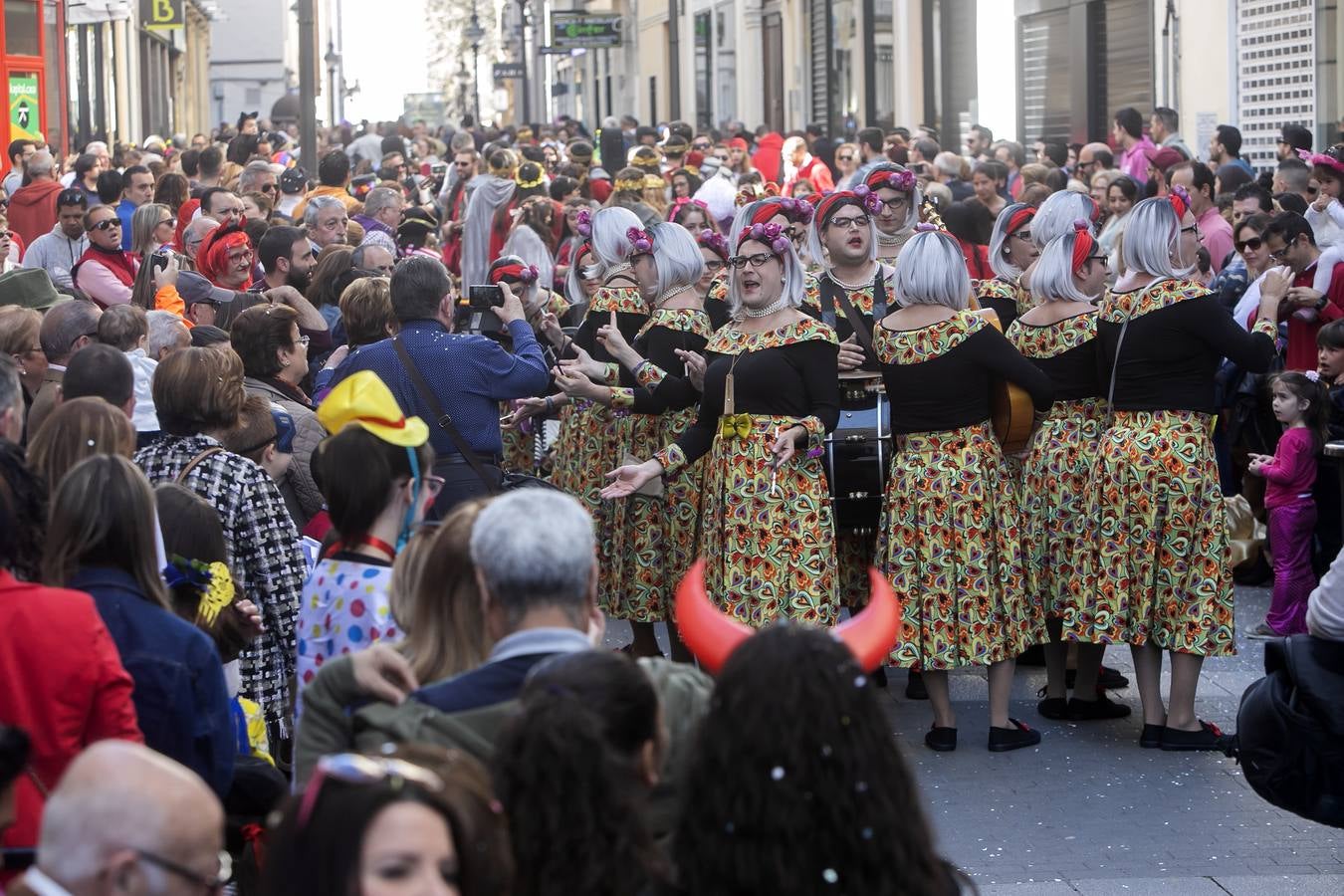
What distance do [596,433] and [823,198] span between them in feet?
4.83

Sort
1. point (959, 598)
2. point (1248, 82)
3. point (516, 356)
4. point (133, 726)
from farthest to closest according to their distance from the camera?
point (1248, 82) → point (959, 598) → point (516, 356) → point (133, 726)

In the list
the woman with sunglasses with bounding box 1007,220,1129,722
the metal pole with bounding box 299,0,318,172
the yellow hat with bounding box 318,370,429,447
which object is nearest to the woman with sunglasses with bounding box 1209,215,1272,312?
the woman with sunglasses with bounding box 1007,220,1129,722

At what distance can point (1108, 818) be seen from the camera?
640 centimetres

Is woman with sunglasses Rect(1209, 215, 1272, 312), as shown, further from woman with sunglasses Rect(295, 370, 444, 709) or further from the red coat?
the red coat

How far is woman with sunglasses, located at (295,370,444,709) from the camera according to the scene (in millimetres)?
4223

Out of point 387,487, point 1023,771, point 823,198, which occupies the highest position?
point 823,198

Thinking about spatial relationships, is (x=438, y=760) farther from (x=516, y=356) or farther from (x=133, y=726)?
(x=516, y=356)

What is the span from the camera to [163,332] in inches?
290

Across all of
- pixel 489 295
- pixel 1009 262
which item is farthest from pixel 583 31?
pixel 489 295

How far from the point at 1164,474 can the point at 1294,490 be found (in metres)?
2.23

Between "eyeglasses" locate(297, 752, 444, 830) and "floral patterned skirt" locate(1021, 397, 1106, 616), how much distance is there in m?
5.07

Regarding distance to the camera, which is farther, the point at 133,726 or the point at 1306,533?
the point at 1306,533

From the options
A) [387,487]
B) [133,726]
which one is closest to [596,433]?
[387,487]

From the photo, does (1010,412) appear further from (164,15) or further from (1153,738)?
(164,15)
